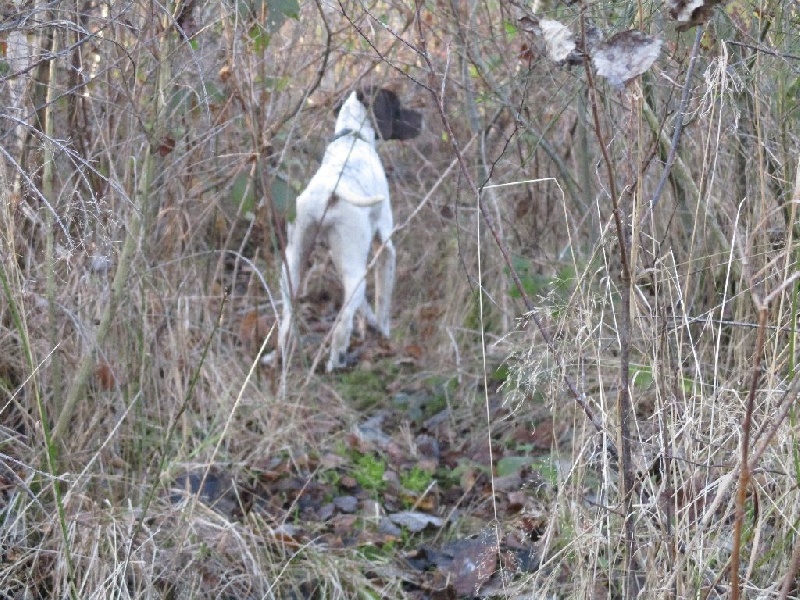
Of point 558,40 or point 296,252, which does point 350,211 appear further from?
point 558,40

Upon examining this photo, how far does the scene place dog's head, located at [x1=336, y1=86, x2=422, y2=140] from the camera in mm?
5617

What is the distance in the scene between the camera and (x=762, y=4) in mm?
3176

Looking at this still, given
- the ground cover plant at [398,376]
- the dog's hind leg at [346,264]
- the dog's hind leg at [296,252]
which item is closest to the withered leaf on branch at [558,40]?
the ground cover plant at [398,376]

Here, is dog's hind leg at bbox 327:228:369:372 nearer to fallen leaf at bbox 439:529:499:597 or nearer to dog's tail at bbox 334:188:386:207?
dog's tail at bbox 334:188:386:207

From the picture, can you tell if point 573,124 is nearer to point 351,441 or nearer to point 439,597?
point 351,441

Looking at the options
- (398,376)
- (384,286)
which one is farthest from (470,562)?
(384,286)

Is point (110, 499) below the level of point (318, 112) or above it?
below

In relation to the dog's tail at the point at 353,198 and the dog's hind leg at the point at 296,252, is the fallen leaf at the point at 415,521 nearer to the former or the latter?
the dog's hind leg at the point at 296,252

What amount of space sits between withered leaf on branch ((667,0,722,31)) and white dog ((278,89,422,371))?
10.2ft

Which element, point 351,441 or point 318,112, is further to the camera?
point 318,112

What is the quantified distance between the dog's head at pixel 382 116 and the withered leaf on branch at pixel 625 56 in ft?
12.4

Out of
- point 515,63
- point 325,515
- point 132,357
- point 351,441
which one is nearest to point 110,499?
point 132,357

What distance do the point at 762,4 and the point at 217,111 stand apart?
1.86 meters

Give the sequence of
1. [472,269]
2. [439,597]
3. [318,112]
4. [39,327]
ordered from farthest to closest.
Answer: [472,269], [318,112], [39,327], [439,597]
